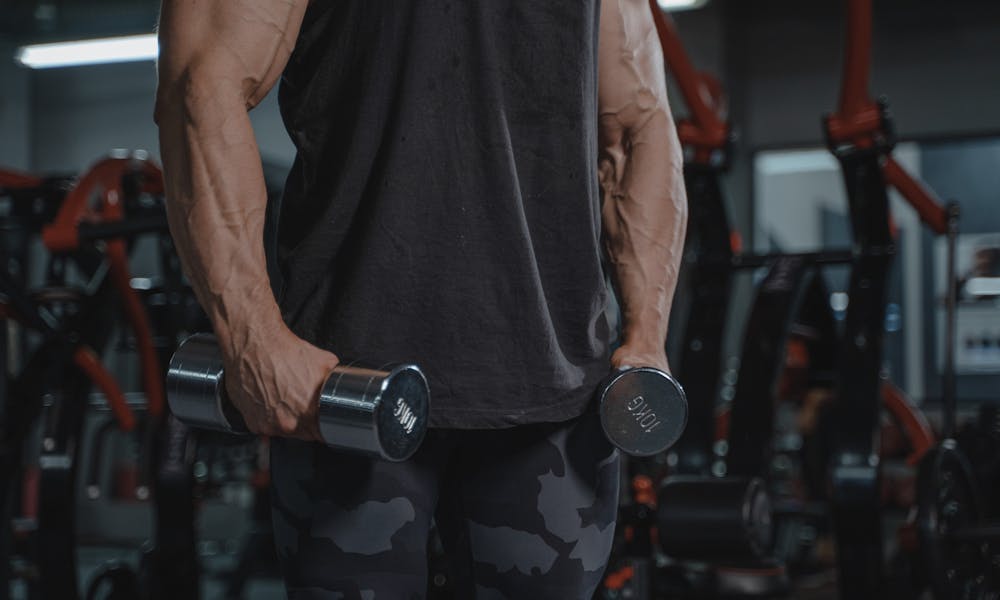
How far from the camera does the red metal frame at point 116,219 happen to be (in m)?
2.42

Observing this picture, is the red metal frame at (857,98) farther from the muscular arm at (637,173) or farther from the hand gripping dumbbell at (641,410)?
the hand gripping dumbbell at (641,410)

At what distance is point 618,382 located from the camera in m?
0.89

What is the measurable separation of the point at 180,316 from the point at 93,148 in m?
4.25

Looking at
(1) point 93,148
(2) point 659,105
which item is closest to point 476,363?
(2) point 659,105

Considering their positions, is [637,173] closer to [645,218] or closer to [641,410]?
[645,218]

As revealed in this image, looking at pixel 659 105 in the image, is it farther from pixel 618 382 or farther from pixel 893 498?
pixel 893 498

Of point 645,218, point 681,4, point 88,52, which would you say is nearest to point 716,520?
point 645,218

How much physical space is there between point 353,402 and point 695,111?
6.97ft

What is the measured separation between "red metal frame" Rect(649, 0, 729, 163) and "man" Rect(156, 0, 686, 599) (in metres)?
1.73

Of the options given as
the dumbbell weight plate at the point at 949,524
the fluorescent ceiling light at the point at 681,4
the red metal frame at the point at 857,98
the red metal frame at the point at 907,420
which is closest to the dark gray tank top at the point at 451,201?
the dumbbell weight plate at the point at 949,524

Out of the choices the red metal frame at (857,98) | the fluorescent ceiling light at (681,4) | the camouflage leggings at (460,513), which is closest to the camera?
the camouflage leggings at (460,513)

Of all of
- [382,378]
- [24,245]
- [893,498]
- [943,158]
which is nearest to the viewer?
[382,378]

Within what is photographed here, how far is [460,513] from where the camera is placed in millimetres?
916

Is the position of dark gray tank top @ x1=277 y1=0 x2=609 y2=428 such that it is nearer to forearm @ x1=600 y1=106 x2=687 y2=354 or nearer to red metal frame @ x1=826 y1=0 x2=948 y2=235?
forearm @ x1=600 y1=106 x2=687 y2=354
